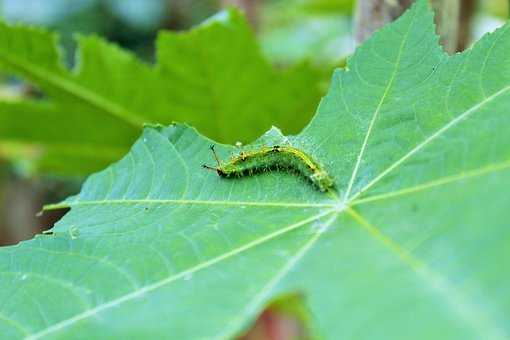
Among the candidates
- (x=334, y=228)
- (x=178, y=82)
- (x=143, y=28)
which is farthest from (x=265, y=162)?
(x=143, y=28)

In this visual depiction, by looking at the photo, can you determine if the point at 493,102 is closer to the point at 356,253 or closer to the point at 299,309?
the point at 356,253

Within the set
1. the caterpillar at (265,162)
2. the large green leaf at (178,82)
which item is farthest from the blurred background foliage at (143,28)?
the caterpillar at (265,162)

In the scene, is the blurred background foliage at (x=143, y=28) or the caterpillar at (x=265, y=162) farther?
the blurred background foliage at (x=143, y=28)

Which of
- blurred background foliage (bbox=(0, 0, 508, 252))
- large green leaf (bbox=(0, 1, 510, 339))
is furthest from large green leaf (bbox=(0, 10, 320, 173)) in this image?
large green leaf (bbox=(0, 1, 510, 339))

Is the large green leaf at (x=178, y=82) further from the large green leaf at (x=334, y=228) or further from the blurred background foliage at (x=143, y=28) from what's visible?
the large green leaf at (x=334, y=228)

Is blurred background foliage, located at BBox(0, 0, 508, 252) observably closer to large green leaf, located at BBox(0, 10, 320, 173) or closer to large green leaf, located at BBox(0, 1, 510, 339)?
large green leaf, located at BBox(0, 10, 320, 173)

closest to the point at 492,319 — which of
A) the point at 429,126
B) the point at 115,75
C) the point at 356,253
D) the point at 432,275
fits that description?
the point at 432,275

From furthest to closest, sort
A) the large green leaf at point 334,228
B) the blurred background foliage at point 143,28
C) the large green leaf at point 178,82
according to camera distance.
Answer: the blurred background foliage at point 143,28, the large green leaf at point 178,82, the large green leaf at point 334,228
